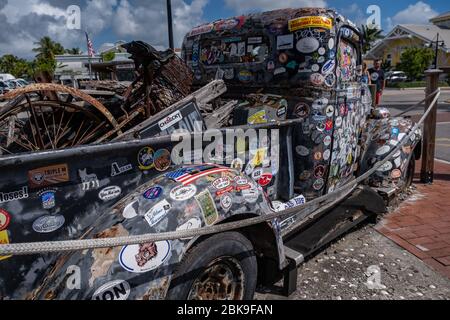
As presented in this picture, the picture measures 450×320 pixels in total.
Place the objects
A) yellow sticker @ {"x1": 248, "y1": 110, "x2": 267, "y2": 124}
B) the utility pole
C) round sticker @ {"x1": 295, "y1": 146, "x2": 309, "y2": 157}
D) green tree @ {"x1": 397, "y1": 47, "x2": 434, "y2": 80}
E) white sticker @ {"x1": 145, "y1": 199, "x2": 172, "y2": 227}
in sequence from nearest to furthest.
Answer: white sticker @ {"x1": 145, "y1": 199, "x2": 172, "y2": 227} < yellow sticker @ {"x1": 248, "y1": 110, "x2": 267, "y2": 124} < round sticker @ {"x1": 295, "y1": 146, "x2": 309, "y2": 157} < the utility pole < green tree @ {"x1": 397, "y1": 47, "x2": 434, "y2": 80}

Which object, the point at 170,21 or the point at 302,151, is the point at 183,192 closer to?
the point at 302,151

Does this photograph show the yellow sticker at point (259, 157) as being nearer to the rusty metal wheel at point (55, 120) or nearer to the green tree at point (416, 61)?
the rusty metal wheel at point (55, 120)

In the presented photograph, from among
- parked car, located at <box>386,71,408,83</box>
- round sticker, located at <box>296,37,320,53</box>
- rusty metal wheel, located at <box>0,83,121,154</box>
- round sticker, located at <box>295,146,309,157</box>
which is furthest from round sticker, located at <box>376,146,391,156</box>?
parked car, located at <box>386,71,408,83</box>

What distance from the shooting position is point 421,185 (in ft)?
18.6

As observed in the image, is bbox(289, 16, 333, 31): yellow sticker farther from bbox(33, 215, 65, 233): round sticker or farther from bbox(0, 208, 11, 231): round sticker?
bbox(0, 208, 11, 231): round sticker

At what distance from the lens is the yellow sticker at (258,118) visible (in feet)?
9.66

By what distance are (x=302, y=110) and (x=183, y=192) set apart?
1.55m

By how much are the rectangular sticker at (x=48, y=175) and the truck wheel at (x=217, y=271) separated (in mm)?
710

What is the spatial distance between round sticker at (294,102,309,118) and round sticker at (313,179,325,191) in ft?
1.92

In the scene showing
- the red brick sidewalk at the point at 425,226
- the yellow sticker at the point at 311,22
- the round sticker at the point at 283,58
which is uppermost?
the yellow sticker at the point at 311,22

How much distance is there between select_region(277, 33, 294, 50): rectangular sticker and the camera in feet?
10.2

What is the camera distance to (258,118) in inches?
117

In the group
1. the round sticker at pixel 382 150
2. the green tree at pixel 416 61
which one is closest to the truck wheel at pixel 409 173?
the round sticker at pixel 382 150
